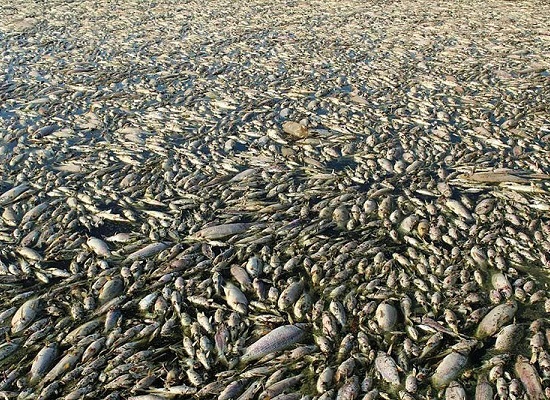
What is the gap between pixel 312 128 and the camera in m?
8.84

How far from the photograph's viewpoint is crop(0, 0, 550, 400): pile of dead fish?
4.45 meters

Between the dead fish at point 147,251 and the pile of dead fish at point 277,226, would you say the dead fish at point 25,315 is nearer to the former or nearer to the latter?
the pile of dead fish at point 277,226

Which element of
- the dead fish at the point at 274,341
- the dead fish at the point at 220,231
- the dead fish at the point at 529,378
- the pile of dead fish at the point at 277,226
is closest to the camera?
the dead fish at the point at 529,378

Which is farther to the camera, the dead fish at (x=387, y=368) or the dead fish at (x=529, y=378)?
the dead fish at (x=387, y=368)

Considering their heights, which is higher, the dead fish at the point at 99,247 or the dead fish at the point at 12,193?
the dead fish at the point at 12,193

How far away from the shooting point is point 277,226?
6301 mm

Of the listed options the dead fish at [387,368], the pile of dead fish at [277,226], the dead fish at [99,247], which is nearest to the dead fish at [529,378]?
the pile of dead fish at [277,226]

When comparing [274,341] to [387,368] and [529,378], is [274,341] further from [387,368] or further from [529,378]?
[529,378]

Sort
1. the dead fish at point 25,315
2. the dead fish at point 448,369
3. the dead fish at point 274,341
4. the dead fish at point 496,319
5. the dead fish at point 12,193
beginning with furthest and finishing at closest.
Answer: the dead fish at point 12,193
the dead fish at point 25,315
the dead fish at point 496,319
the dead fish at point 274,341
the dead fish at point 448,369

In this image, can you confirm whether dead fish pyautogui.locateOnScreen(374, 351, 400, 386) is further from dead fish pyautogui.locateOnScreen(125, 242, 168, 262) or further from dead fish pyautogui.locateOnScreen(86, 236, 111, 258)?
dead fish pyautogui.locateOnScreen(86, 236, 111, 258)

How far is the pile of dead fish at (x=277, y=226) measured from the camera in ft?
14.6

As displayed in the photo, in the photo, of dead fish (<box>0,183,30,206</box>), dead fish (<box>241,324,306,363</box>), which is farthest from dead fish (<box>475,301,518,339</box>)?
dead fish (<box>0,183,30,206</box>)

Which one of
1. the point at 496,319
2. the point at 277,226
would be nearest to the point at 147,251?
the point at 277,226

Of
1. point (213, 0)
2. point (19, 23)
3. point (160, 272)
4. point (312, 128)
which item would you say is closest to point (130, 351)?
point (160, 272)
